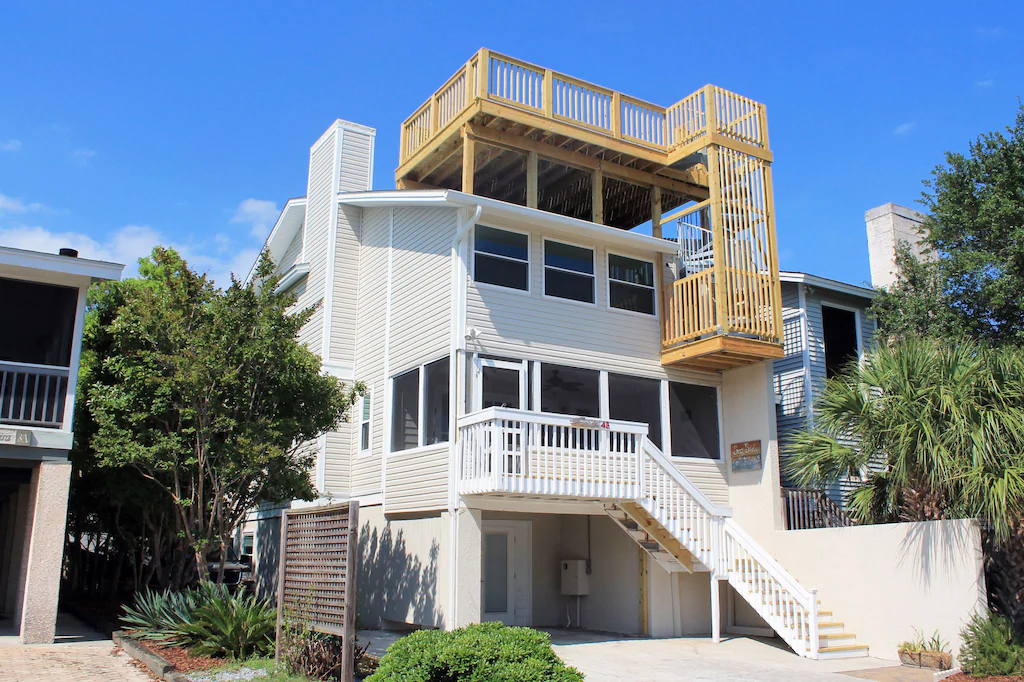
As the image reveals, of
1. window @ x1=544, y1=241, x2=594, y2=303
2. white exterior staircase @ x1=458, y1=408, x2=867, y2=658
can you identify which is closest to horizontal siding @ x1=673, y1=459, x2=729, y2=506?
white exterior staircase @ x1=458, y1=408, x2=867, y2=658

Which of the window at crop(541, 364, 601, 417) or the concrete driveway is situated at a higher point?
the window at crop(541, 364, 601, 417)

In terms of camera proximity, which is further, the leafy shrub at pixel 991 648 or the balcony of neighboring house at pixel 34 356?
the balcony of neighboring house at pixel 34 356

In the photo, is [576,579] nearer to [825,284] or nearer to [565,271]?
[565,271]

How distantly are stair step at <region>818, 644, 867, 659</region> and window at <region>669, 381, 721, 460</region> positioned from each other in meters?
4.55

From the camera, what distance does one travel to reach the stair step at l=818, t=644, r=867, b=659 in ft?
41.2

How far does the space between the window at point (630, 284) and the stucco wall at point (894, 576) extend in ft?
16.9

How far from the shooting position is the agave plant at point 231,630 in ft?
35.7

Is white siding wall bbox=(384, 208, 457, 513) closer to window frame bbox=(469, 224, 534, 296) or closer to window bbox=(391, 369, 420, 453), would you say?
window bbox=(391, 369, 420, 453)

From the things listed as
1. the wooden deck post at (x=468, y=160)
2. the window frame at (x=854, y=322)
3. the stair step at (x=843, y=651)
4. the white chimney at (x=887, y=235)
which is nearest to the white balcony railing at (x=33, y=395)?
the wooden deck post at (x=468, y=160)

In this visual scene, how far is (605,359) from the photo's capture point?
15828mm

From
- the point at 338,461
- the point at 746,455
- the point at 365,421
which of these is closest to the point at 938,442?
the point at 746,455

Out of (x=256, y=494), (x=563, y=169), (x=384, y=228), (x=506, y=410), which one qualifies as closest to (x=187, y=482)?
(x=256, y=494)

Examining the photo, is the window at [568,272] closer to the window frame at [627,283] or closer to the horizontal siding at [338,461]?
the window frame at [627,283]

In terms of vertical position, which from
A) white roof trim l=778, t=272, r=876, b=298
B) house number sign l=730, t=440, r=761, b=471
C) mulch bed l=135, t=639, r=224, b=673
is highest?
white roof trim l=778, t=272, r=876, b=298
